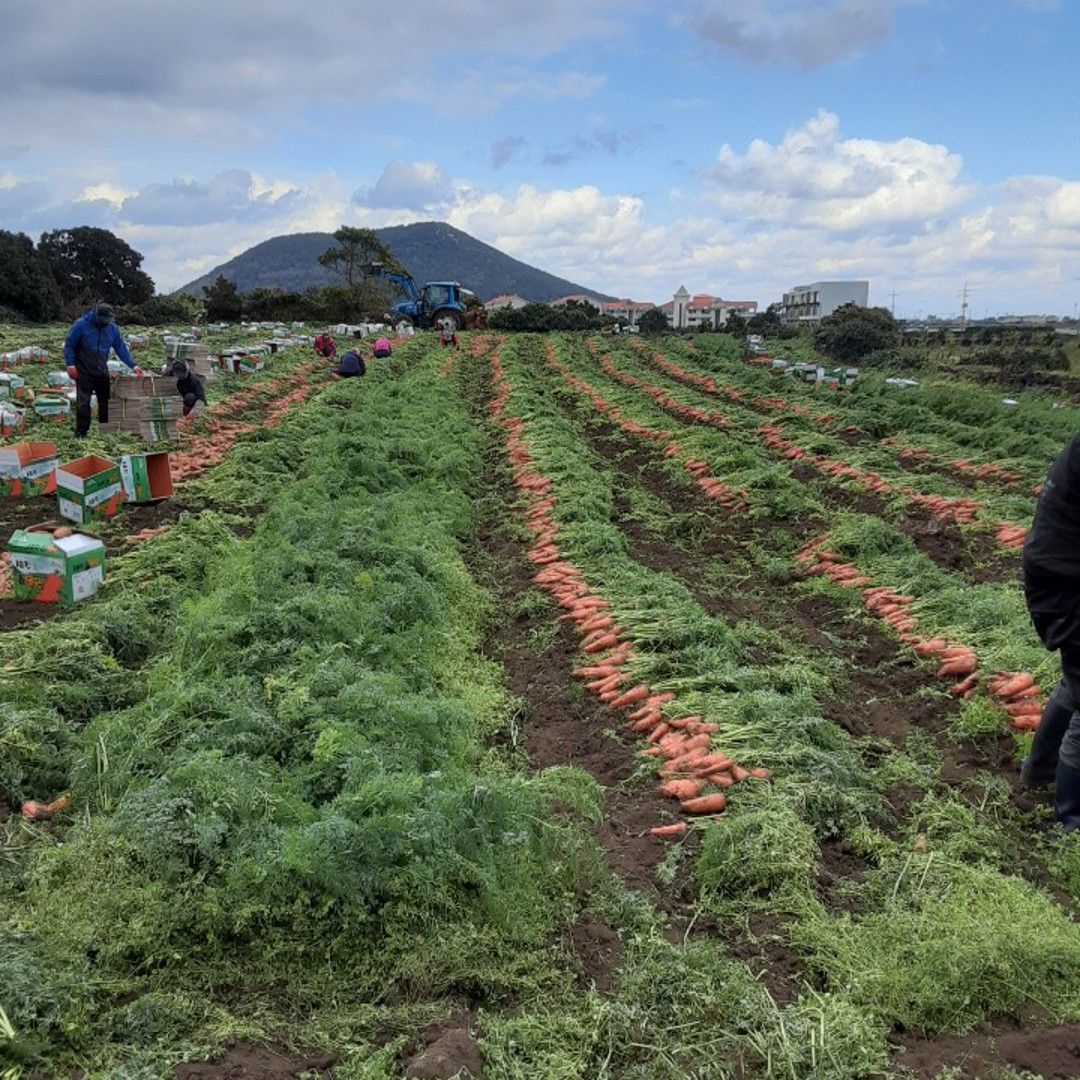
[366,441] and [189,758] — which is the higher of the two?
[366,441]

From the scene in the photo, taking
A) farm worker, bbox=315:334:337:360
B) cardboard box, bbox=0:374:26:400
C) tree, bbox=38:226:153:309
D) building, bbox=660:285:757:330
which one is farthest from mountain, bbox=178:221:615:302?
cardboard box, bbox=0:374:26:400

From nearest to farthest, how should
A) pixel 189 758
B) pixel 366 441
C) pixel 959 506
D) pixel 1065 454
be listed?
pixel 1065 454
pixel 189 758
pixel 959 506
pixel 366 441

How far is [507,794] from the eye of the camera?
4109 millimetres

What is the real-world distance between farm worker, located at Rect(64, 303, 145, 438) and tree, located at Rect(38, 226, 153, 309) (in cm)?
5676

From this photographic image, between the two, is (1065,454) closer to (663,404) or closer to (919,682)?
(919,682)

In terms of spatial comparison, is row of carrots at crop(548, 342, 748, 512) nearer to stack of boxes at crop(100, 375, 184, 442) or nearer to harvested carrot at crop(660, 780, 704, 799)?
harvested carrot at crop(660, 780, 704, 799)

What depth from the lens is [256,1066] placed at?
2.86m

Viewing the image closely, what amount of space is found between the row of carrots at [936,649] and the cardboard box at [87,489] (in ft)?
24.6

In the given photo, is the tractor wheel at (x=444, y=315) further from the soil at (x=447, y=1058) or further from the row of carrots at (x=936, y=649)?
the soil at (x=447, y=1058)

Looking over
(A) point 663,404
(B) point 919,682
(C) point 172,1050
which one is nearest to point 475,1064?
(C) point 172,1050

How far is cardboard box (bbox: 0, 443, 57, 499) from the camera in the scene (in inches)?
386

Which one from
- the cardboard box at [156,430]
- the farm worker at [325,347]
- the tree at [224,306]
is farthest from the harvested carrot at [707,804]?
the tree at [224,306]

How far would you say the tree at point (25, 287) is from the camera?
47062mm

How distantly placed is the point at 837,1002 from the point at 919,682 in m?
3.66
